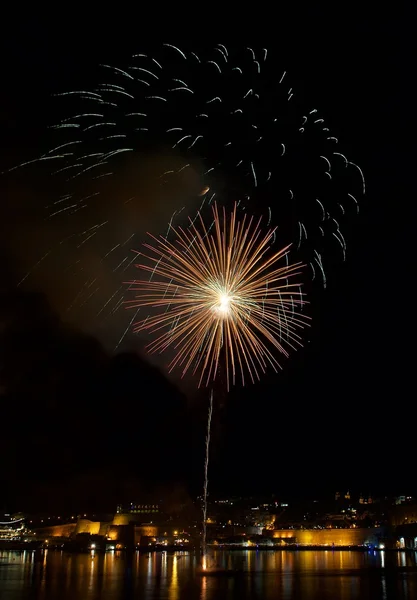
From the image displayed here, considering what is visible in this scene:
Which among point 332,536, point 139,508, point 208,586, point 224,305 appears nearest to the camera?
point 224,305

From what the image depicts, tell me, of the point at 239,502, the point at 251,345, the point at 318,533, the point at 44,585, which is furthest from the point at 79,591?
the point at 239,502

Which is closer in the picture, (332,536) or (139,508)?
(332,536)

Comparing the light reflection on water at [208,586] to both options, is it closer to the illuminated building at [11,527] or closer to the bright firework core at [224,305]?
the bright firework core at [224,305]

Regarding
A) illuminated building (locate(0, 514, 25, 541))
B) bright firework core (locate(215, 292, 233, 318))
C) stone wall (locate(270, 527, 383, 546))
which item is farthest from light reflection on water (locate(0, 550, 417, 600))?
illuminated building (locate(0, 514, 25, 541))

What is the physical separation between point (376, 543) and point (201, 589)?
5842 cm

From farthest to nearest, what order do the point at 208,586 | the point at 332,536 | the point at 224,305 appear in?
the point at 332,536, the point at 208,586, the point at 224,305

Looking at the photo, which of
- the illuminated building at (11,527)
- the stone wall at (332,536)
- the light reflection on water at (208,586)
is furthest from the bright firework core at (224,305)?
the illuminated building at (11,527)

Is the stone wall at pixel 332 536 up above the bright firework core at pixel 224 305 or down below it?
below

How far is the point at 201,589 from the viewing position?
19594mm

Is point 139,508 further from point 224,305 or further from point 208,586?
point 224,305

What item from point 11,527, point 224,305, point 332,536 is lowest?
point 332,536

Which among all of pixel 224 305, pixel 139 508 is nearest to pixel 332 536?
pixel 139 508

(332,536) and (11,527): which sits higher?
(11,527)

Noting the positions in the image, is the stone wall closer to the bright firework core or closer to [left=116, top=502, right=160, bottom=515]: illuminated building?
[left=116, top=502, right=160, bottom=515]: illuminated building
